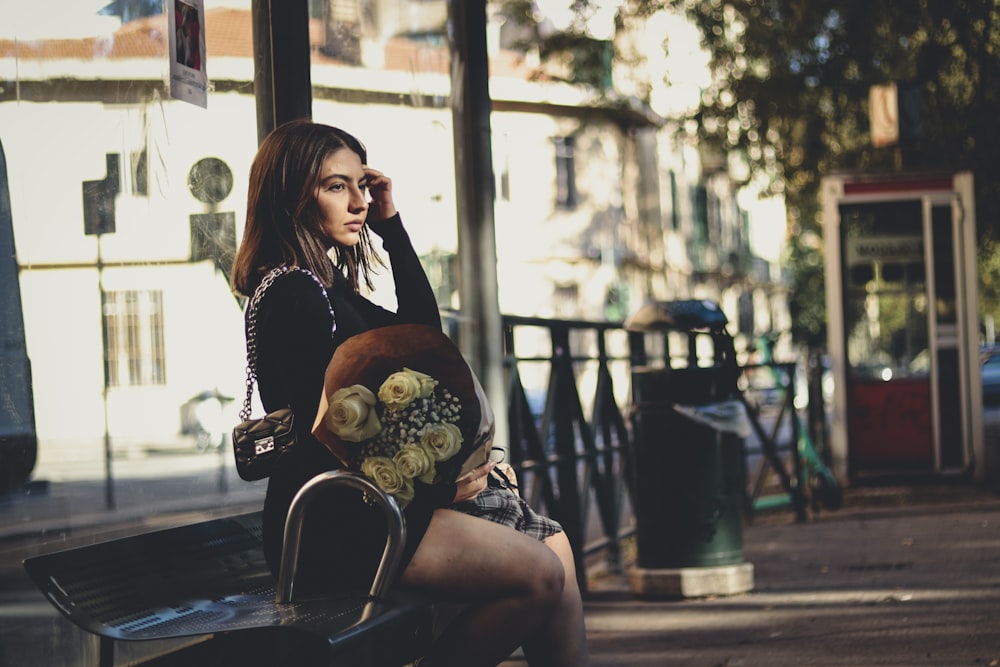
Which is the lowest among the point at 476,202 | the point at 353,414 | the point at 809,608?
the point at 809,608

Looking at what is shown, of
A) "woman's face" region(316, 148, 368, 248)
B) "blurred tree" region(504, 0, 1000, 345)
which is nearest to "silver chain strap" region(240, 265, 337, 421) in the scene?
"woman's face" region(316, 148, 368, 248)

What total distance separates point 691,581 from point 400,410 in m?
4.26

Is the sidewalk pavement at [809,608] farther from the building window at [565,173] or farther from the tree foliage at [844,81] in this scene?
the building window at [565,173]

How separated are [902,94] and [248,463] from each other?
11859mm

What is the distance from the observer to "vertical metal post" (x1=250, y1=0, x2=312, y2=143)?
4.39 m

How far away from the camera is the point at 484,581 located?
3217mm

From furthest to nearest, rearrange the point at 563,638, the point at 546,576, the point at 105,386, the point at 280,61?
the point at 280,61, the point at 105,386, the point at 563,638, the point at 546,576

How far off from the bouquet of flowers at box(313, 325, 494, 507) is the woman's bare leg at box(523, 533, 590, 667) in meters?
0.46

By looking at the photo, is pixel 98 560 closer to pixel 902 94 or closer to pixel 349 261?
pixel 349 261

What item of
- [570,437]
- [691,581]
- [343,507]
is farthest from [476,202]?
[343,507]

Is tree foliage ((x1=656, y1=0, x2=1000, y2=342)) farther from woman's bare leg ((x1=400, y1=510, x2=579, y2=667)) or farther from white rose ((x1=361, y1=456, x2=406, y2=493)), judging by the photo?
white rose ((x1=361, y1=456, x2=406, y2=493))

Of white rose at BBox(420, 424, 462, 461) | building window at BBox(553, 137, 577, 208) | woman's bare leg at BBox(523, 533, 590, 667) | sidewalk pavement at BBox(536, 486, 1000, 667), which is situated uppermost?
building window at BBox(553, 137, 577, 208)

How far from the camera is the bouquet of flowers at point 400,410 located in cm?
305

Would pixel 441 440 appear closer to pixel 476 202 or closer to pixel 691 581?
pixel 476 202
